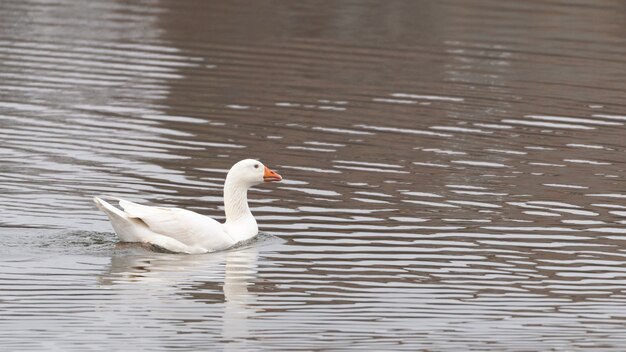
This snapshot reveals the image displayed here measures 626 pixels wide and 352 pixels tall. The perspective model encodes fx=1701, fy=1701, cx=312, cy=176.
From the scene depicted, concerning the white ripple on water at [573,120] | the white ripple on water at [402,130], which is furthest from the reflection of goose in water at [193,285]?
the white ripple on water at [573,120]

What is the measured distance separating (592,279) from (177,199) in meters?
5.54

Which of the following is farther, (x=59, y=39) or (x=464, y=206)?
(x=59, y=39)

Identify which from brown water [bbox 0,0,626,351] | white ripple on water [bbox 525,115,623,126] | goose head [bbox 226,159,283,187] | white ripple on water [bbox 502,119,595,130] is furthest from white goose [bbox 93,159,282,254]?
white ripple on water [bbox 525,115,623,126]

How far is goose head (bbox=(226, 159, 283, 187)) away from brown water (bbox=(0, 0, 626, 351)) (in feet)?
1.69

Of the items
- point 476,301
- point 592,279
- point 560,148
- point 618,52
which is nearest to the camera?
point 476,301

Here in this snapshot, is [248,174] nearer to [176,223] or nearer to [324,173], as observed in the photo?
[176,223]

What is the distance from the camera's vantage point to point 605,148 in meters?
23.1

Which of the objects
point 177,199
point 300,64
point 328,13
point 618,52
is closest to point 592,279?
point 177,199

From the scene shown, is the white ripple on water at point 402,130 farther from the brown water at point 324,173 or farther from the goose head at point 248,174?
the goose head at point 248,174

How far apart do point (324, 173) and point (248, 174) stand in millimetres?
2904

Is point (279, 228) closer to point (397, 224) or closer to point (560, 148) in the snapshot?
point (397, 224)

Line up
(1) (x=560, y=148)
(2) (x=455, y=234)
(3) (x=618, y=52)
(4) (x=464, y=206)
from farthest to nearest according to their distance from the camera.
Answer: (3) (x=618, y=52)
(1) (x=560, y=148)
(4) (x=464, y=206)
(2) (x=455, y=234)

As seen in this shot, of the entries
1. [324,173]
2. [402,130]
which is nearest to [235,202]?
[324,173]

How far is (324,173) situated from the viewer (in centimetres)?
2108
